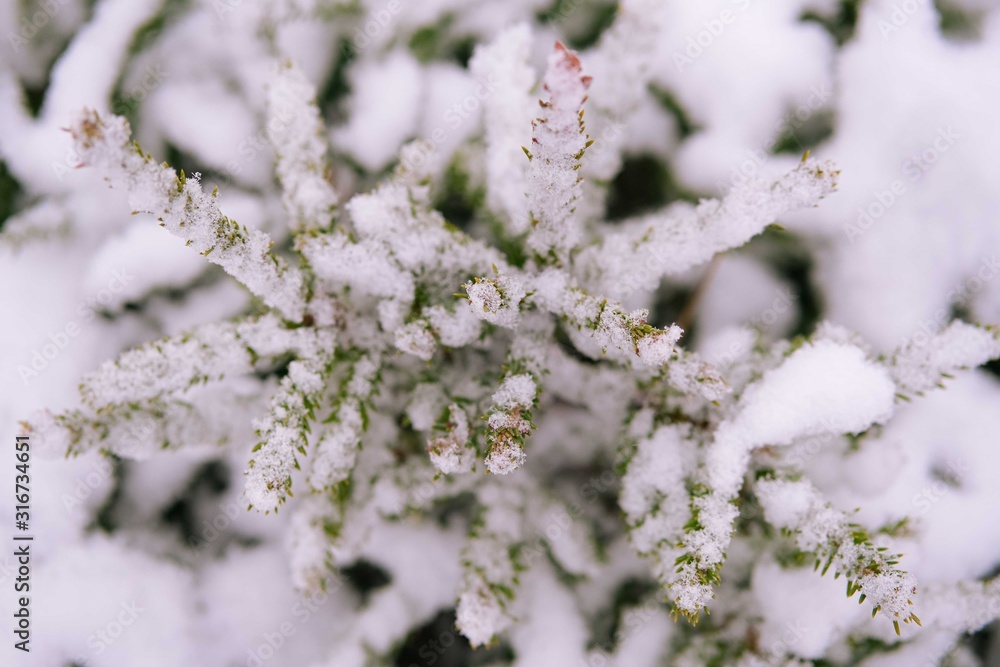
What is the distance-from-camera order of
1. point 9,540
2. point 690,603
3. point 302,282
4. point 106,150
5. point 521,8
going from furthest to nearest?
point 521,8, point 9,540, point 302,282, point 690,603, point 106,150

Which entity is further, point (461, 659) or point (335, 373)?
point (461, 659)

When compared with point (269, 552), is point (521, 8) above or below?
above

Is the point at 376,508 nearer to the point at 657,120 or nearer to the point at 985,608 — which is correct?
the point at 657,120

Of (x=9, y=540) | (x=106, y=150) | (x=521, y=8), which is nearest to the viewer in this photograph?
(x=106, y=150)

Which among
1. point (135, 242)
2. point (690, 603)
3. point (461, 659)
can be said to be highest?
point (135, 242)

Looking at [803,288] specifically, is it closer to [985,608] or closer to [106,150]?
[985,608]

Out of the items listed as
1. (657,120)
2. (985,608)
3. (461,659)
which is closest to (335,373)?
(461,659)

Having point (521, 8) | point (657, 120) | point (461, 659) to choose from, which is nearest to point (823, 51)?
point (657, 120)
